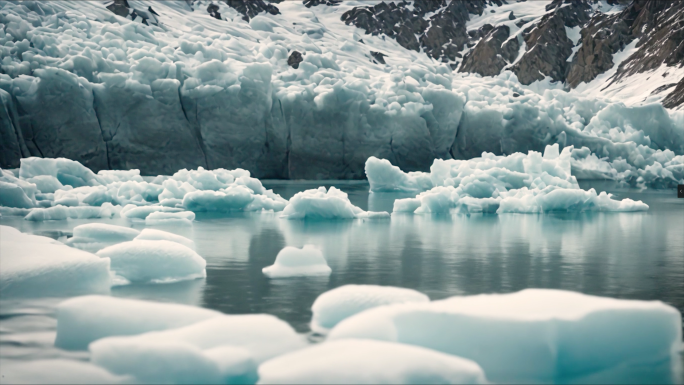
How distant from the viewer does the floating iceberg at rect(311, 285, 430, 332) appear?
4.65 metres

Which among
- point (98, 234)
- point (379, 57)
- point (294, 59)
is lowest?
point (98, 234)

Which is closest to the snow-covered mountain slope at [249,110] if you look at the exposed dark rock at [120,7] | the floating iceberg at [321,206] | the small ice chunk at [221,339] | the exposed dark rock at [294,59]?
the exposed dark rock at [294,59]

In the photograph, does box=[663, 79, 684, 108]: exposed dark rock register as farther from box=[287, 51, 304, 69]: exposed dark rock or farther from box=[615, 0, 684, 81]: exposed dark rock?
box=[287, 51, 304, 69]: exposed dark rock

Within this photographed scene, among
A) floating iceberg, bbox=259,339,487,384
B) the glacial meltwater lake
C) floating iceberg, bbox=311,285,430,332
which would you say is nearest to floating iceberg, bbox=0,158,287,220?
the glacial meltwater lake

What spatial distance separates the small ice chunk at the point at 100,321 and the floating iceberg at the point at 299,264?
2529mm

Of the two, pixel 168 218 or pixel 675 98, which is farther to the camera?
pixel 675 98

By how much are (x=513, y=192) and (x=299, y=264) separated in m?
8.95

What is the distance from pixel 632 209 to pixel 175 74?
12.3 meters

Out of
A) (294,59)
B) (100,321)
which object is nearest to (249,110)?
(294,59)

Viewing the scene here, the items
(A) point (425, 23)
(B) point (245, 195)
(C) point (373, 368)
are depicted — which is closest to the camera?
(C) point (373, 368)

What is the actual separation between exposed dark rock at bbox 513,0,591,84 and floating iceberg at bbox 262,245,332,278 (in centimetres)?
5951

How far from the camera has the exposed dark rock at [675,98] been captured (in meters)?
45.7

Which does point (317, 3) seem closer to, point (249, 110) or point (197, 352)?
point (249, 110)

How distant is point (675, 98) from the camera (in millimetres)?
46469
